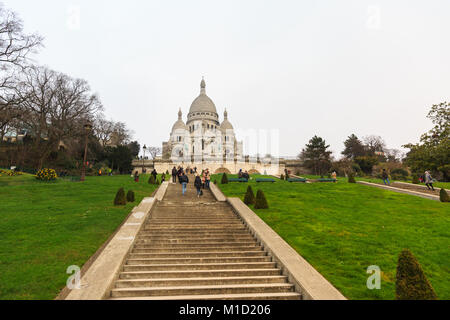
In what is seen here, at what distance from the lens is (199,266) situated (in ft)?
19.9

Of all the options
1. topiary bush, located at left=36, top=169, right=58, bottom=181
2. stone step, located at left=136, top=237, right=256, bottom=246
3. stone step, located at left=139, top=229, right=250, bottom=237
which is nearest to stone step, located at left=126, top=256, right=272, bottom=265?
stone step, located at left=136, top=237, right=256, bottom=246

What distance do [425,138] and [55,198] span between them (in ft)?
108

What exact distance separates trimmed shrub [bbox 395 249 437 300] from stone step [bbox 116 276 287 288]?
2.35 m

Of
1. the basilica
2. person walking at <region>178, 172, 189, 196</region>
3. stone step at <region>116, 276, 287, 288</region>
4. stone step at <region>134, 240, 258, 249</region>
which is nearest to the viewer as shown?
stone step at <region>116, 276, 287, 288</region>

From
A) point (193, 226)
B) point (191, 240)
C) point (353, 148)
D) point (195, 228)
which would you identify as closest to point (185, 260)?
point (191, 240)

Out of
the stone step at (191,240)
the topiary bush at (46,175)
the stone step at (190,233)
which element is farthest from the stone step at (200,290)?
the topiary bush at (46,175)

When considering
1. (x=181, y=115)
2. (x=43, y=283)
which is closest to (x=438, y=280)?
(x=43, y=283)

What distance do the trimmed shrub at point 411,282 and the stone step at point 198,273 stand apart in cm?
260

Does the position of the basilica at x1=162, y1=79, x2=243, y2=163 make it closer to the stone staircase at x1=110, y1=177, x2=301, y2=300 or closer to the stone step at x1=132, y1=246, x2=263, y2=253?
the stone staircase at x1=110, y1=177, x2=301, y2=300

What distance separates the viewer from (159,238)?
7676 millimetres

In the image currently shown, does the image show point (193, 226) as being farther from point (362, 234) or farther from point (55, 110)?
point (55, 110)

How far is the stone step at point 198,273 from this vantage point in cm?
564

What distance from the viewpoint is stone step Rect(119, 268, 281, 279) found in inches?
222

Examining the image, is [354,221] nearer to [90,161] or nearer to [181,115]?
[90,161]
